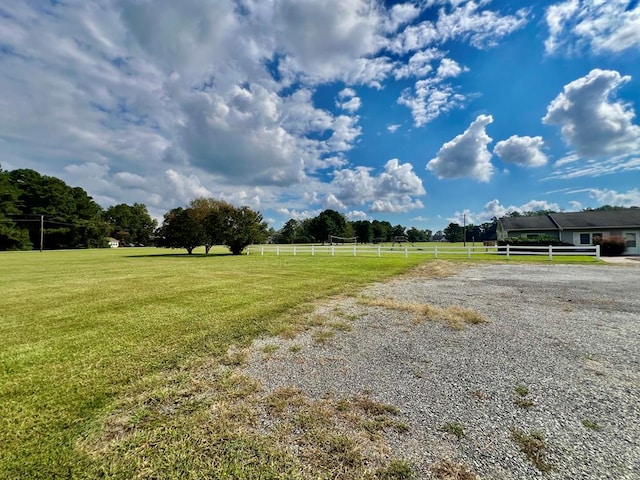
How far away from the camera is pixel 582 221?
84.6 ft

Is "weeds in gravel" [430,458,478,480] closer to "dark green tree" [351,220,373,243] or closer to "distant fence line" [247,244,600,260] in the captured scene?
"distant fence line" [247,244,600,260]

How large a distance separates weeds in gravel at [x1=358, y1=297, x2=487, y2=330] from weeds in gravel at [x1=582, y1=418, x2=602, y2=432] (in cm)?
240

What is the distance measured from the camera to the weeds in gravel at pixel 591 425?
88.5 inches

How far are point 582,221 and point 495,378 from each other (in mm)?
32457

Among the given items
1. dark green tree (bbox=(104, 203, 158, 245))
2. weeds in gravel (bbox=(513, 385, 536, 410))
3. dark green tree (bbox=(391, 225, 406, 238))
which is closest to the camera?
weeds in gravel (bbox=(513, 385, 536, 410))

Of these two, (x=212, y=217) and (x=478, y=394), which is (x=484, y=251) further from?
(x=212, y=217)

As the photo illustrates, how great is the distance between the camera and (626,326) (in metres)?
4.74

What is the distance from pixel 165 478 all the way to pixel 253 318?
11.6ft

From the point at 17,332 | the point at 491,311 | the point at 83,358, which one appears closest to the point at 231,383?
the point at 83,358

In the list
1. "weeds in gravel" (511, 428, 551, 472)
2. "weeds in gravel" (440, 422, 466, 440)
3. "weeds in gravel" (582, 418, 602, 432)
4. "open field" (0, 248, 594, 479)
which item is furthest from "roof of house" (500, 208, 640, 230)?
"weeds in gravel" (440, 422, 466, 440)

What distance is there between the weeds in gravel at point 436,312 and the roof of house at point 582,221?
92.0 ft

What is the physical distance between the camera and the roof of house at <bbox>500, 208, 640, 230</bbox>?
23927 mm

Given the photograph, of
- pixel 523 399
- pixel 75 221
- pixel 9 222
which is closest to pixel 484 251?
pixel 523 399

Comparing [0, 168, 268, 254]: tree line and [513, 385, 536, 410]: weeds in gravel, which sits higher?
[0, 168, 268, 254]: tree line
